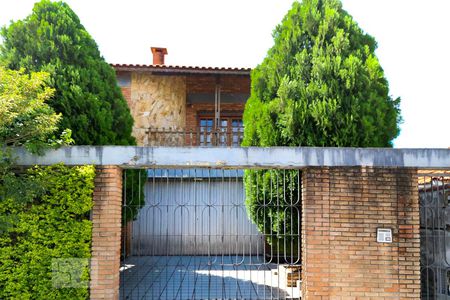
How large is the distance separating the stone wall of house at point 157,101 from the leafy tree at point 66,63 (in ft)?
16.2

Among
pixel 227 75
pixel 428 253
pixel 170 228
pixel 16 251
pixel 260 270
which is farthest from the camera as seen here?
pixel 227 75

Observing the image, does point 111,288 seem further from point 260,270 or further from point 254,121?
point 260,270

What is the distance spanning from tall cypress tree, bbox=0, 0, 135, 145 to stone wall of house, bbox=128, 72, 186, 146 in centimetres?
495

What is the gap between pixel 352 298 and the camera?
5070mm

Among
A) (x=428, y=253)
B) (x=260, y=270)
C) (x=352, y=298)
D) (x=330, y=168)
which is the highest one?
(x=330, y=168)

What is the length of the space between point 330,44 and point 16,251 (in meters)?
5.90

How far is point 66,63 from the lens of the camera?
706 cm

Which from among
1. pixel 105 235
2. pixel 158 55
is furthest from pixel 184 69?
pixel 105 235

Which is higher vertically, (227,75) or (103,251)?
(227,75)

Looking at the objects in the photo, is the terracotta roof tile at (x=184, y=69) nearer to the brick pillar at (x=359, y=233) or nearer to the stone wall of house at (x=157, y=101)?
the stone wall of house at (x=157, y=101)

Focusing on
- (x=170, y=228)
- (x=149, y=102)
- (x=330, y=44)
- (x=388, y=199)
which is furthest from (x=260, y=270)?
(x=149, y=102)

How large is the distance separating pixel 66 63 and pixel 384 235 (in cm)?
593

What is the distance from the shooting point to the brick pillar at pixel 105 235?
5008 mm

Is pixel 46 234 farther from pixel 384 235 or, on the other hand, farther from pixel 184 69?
pixel 184 69
